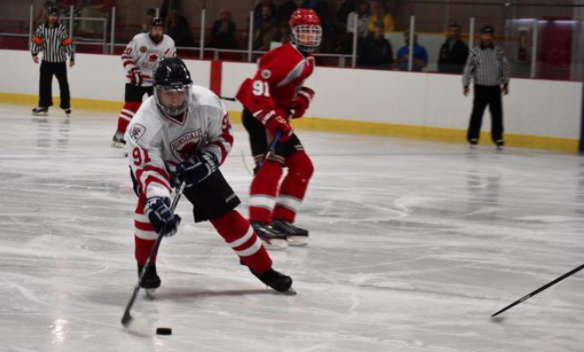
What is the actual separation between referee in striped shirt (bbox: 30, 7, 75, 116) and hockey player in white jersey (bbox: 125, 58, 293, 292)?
10.2 metres

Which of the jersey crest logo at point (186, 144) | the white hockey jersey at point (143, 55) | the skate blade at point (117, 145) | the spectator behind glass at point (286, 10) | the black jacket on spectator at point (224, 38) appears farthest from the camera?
the black jacket on spectator at point (224, 38)

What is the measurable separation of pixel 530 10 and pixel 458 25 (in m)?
0.95

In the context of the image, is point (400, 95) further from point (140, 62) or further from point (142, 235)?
point (142, 235)

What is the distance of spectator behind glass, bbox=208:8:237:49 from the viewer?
15.1 m

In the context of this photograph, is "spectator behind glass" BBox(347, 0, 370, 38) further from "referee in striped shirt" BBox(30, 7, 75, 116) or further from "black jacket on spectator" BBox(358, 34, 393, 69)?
"referee in striped shirt" BBox(30, 7, 75, 116)

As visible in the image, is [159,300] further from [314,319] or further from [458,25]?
[458,25]

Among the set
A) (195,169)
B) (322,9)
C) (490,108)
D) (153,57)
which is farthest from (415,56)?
(195,169)

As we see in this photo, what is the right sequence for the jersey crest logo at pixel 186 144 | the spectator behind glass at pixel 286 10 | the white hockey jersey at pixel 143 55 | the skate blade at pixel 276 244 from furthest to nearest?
1. the spectator behind glass at pixel 286 10
2. the white hockey jersey at pixel 143 55
3. the skate blade at pixel 276 244
4. the jersey crest logo at pixel 186 144

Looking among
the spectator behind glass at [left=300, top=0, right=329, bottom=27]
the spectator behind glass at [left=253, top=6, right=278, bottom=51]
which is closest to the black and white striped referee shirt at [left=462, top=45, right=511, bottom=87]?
the spectator behind glass at [left=300, top=0, right=329, bottom=27]

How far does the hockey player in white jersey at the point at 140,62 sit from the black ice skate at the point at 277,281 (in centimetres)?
562

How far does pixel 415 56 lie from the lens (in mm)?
13461

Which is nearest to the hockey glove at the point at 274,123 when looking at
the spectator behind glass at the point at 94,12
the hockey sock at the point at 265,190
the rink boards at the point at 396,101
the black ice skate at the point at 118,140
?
the hockey sock at the point at 265,190

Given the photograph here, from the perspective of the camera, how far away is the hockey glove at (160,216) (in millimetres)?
3701

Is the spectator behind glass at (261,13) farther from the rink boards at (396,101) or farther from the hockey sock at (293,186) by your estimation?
the hockey sock at (293,186)
